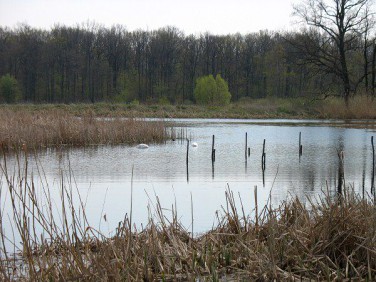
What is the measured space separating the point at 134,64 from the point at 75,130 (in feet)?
115

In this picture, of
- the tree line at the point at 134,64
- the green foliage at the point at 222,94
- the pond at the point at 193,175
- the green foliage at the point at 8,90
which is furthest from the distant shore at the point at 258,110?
the tree line at the point at 134,64

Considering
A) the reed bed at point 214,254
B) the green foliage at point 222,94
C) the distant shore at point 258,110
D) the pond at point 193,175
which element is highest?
the green foliage at point 222,94

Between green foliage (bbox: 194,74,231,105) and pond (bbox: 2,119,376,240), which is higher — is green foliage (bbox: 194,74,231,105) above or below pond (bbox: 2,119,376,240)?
above

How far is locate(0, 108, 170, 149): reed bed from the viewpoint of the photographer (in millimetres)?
12211

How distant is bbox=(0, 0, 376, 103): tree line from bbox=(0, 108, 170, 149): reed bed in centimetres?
2966

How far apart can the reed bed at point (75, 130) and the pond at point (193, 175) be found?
23.0 inches

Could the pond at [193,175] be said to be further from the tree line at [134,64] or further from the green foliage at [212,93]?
the tree line at [134,64]

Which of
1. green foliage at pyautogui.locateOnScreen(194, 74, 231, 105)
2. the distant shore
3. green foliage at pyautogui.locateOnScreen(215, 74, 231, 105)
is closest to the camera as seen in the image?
the distant shore

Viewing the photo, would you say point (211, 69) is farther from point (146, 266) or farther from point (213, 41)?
point (146, 266)

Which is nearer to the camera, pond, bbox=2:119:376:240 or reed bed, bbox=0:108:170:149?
pond, bbox=2:119:376:240

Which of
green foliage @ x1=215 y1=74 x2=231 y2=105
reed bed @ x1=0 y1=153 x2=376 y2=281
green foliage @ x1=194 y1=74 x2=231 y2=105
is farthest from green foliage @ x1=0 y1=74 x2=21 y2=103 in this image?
reed bed @ x1=0 y1=153 x2=376 y2=281

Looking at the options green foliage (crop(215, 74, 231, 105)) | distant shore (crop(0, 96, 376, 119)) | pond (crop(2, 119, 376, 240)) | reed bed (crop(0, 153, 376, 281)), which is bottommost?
pond (crop(2, 119, 376, 240))

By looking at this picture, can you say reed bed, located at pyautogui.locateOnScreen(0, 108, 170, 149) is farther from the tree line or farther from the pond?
the tree line

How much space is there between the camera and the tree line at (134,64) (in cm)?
4412
